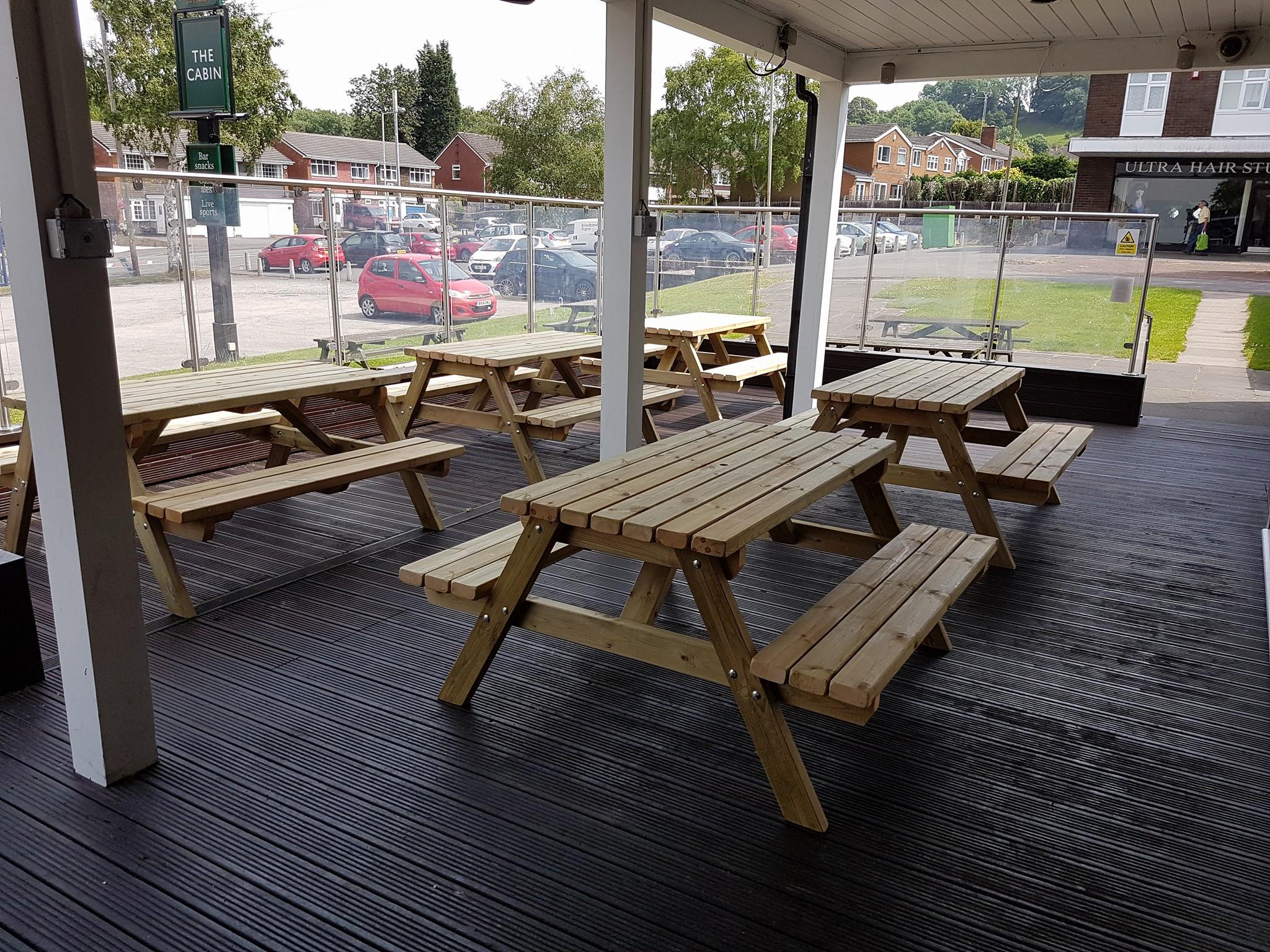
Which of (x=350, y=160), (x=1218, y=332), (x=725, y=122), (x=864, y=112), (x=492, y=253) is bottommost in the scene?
(x=1218, y=332)

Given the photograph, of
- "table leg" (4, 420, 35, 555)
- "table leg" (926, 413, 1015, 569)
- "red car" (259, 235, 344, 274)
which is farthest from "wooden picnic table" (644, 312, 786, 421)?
"table leg" (4, 420, 35, 555)

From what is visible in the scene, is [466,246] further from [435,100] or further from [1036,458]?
[435,100]

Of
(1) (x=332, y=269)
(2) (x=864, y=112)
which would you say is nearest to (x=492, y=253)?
(1) (x=332, y=269)

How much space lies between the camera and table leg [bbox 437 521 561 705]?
2.57 m

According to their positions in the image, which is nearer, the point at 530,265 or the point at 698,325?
the point at 698,325

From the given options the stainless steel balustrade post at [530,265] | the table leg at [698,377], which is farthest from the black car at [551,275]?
the table leg at [698,377]

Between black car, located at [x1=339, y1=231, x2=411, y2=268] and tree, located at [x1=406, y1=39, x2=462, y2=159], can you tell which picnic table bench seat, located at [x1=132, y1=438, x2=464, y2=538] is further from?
tree, located at [x1=406, y1=39, x2=462, y2=159]

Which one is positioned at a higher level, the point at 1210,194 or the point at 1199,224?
the point at 1210,194

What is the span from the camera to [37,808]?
2.31 meters

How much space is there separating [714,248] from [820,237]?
2109 millimetres

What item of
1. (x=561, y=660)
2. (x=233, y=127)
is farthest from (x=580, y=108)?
(x=561, y=660)

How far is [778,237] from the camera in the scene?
9141mm

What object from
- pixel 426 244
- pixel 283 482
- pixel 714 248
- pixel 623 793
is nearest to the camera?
pixel 623 793

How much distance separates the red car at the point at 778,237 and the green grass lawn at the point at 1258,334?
26.2 feet
